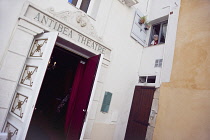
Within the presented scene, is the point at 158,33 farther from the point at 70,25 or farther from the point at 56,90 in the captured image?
the point at 56,90

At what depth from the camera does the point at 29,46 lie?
316cm

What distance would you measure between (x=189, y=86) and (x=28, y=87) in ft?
13.2

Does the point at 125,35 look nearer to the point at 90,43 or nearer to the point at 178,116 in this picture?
the point at 90,43

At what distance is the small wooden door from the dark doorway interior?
99.9 inches

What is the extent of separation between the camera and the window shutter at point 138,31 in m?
5.64

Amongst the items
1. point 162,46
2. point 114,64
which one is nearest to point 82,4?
point 114,64

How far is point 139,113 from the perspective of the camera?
505 centimetres

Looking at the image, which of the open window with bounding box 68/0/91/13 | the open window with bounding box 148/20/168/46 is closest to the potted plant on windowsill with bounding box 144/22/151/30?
the open window with bounding box 148/20/168/46

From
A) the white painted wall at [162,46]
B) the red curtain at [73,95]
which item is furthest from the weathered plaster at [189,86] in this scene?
the red curtain at [73,95]

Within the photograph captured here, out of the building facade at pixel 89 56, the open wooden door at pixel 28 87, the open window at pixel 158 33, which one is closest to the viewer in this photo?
the open wooden door at pixel 28 87

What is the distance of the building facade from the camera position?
2.91 m

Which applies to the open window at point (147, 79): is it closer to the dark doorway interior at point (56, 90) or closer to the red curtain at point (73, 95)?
the red curtain at point (73, 95)

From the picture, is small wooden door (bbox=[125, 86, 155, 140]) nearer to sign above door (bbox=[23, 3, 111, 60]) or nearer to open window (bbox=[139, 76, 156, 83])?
open window (bbox=[139, 76, 156, 83])

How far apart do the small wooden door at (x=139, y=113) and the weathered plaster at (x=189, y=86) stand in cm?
48
